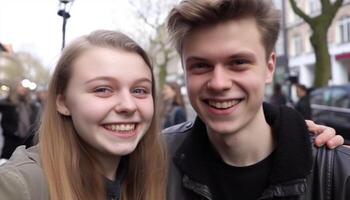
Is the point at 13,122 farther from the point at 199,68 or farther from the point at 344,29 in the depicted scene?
the point at 344,29

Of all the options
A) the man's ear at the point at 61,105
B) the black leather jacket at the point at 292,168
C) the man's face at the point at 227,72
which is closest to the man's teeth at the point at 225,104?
the man's face at the point at 227,72

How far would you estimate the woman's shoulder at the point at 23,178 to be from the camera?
1.56 m

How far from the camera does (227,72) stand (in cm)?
195

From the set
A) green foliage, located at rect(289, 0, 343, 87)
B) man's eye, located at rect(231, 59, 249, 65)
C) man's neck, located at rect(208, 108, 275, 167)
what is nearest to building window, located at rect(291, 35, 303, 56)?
green foliage, located at rect(289, 0, 343, 87)

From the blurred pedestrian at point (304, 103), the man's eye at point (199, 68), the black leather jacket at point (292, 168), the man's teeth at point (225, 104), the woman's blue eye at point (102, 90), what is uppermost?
the man's eye at point (199, 68)

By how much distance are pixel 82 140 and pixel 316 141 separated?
1.04 meters

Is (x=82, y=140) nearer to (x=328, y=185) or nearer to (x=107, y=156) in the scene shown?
(x=107, y=156)

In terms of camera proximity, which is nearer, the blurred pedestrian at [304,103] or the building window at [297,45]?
the blurred pedestrian at [304,103]

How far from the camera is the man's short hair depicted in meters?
1.93

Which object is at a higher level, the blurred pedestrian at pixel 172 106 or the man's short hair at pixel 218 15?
the man's short hair at pixel 218 15

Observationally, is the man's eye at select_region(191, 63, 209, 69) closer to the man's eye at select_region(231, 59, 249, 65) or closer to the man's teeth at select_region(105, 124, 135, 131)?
the man's eye at select_region(231, 59, 249, 65)

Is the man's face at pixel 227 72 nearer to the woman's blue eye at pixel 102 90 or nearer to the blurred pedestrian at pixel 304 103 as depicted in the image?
the woman's blue eye at pixel 102 90

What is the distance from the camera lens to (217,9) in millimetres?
1923

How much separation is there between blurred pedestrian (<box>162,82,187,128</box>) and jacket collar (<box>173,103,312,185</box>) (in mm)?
4502
